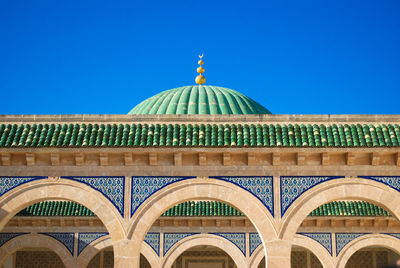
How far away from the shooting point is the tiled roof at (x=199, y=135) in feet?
35.5

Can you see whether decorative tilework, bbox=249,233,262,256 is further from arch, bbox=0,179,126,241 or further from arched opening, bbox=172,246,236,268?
arch, bbox=0,179,126,241

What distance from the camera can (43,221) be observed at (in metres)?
17.1

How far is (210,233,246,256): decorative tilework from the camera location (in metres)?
17.6

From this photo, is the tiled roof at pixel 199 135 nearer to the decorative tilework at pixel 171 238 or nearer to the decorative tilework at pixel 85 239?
the decorative tilework at pixel 85 239

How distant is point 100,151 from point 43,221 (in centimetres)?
712

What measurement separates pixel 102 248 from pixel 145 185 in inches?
283

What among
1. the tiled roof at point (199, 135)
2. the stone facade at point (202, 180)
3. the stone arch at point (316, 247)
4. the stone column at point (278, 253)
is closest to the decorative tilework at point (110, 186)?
the stone facade at point (202, 180)

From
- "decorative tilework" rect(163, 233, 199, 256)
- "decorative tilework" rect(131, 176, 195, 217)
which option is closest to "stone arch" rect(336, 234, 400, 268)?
"decorative tilework" rect(163, 233, 199, 256)

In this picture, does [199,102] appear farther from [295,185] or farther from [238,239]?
[295,185]

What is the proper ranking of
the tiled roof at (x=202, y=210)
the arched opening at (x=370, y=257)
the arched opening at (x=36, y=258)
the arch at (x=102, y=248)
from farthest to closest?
the arched opening at (x=370, y=257), the arched opening at (x=36, y=258), the arch at (x=102, y=248), the tiled roof at (x=202, y=210)

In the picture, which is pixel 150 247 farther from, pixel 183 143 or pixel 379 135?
pixel 379 135

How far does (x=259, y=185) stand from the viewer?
10906mm

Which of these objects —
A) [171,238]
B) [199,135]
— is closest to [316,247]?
[171,238]

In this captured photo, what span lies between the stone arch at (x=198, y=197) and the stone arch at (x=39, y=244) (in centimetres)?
704
